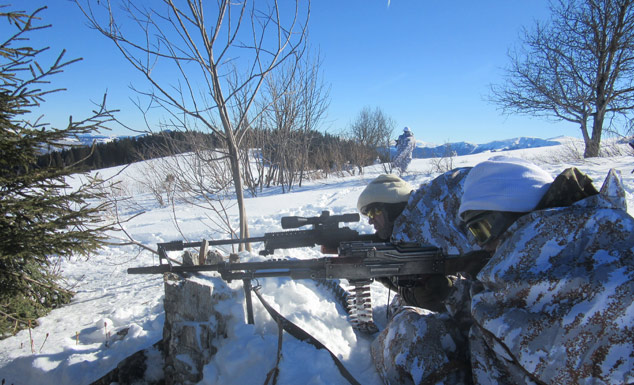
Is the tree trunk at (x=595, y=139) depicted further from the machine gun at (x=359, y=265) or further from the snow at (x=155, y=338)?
the machine gun at (x=359, y=265)

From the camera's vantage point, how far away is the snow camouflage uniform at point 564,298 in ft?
3.70

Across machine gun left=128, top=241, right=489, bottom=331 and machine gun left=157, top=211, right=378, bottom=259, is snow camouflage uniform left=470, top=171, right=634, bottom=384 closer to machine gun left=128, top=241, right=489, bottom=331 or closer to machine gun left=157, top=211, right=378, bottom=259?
machine gun left=128, top=241, right=489, bottom=331

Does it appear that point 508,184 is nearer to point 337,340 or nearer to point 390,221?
point 337,340

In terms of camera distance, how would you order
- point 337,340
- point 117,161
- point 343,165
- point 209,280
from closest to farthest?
point 209,280
point 337,340
point 343,165
point 117,161

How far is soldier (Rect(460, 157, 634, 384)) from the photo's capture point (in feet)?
3.73

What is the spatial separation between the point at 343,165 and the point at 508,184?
15.7 m

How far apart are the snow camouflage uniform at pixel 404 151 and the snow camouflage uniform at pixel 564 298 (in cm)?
1266

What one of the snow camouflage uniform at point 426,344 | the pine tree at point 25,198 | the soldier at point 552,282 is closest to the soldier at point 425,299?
the snow camouflage uniform at point 426,344

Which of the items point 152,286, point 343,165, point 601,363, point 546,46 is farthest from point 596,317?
point 343,165

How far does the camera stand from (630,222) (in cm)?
124

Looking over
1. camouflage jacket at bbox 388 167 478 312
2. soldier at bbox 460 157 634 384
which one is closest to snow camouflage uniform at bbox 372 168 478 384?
soldier at bbox 460 157 634 384

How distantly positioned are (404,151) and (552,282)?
1343 centimetres

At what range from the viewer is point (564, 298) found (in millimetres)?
1222

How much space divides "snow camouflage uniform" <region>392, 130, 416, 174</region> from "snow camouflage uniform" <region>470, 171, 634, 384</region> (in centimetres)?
1266
